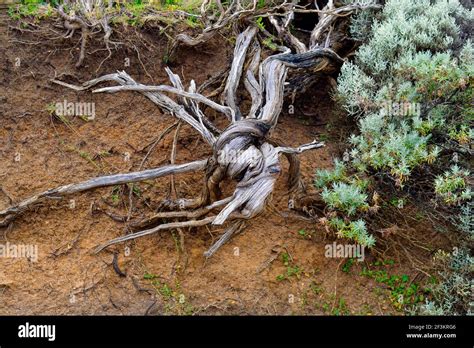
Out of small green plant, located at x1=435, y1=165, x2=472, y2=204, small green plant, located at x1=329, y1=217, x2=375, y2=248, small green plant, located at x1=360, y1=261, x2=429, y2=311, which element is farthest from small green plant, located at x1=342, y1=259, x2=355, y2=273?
small green plant, located at x1=435, y1=165, x2=472, y2=204

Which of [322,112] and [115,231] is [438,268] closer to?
[322,112]

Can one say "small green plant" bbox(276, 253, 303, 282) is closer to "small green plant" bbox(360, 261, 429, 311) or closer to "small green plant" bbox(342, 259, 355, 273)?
"small green plant" bbox(342, 259, 355, 273)

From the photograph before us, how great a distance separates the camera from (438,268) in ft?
15.8

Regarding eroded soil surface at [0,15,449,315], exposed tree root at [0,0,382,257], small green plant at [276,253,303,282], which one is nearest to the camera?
exposed tree root at [0,0,382,257]

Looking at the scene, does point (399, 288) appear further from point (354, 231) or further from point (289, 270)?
point (289, 270)

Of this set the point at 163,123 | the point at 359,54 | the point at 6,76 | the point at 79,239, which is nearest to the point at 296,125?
the point at 359,54

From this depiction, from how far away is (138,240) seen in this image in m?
4.94

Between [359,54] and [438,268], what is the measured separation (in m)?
2.26

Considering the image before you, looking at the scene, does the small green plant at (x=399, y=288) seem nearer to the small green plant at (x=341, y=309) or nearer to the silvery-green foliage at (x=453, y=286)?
the silvery-green foliage at (x=453, y=286)

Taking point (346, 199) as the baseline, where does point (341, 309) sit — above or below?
below

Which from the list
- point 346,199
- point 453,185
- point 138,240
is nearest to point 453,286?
point 453,185

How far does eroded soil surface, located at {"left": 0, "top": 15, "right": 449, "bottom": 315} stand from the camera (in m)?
4.61

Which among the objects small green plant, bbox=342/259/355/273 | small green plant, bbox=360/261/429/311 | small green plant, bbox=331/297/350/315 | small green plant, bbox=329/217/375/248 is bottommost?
small green plant, bbox=331/297/350/315

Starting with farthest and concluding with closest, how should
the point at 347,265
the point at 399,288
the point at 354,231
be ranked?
the point at 347,265 < the point at 399,288 < the point at 354,231
